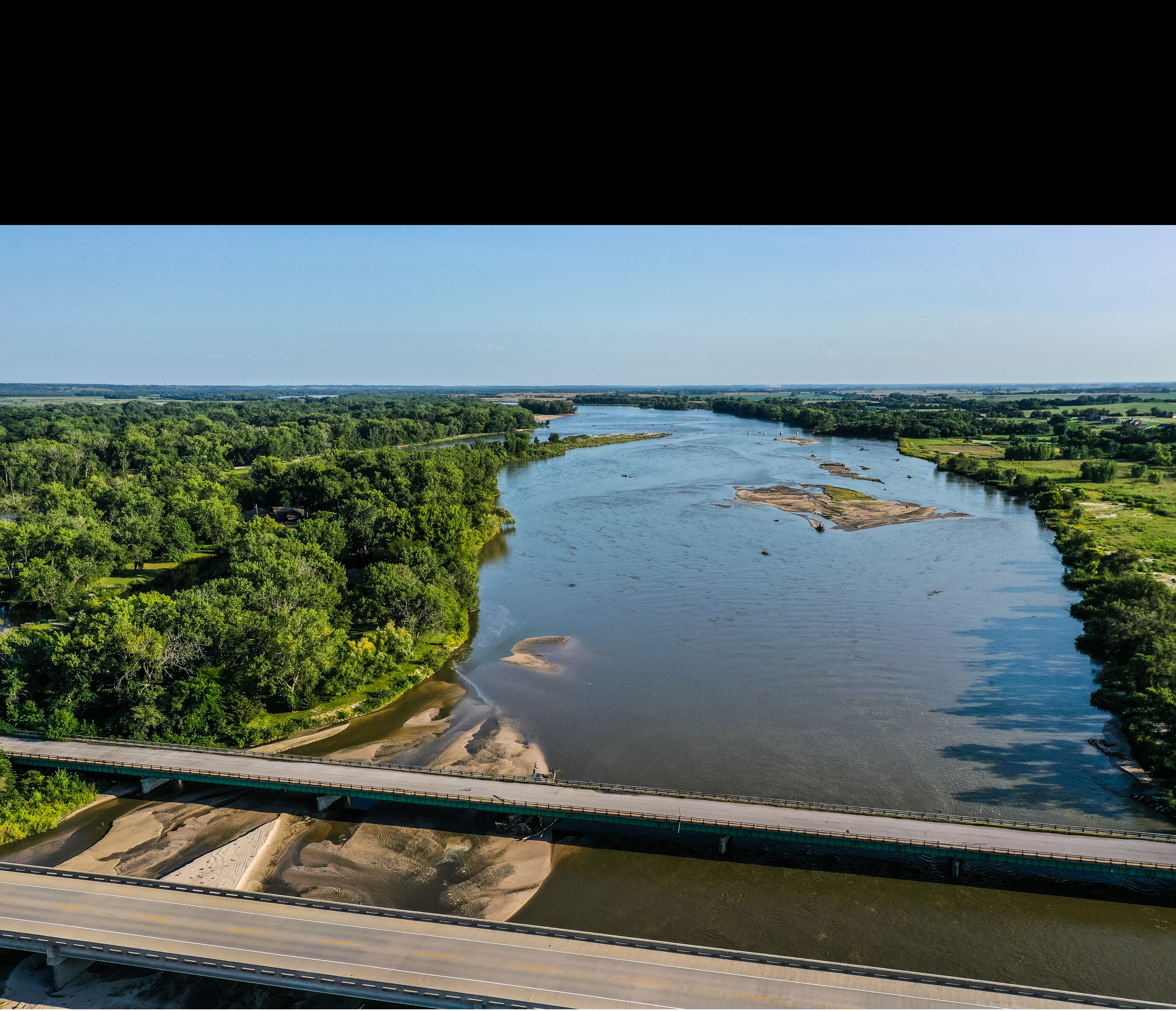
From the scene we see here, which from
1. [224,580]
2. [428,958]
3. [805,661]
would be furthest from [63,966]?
[805,661]

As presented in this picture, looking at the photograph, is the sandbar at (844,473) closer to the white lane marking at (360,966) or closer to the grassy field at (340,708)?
the grassy field at (340,708)

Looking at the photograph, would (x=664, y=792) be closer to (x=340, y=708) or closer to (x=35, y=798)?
(x=340, y=708)

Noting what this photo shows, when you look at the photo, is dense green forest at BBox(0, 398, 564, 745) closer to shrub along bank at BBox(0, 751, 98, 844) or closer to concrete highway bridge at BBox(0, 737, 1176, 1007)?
shrub along bank at BBox(0, 751, 98, 844)

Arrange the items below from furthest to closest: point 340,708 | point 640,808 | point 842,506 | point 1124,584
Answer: point 842,506 → point 1124,584 → point 340,708 → point 640,808

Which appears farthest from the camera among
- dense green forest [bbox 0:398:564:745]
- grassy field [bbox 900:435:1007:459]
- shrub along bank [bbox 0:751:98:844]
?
grassy field [bbox 900:435:1007:459]

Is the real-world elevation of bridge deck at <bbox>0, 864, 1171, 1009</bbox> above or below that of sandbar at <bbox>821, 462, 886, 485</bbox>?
below

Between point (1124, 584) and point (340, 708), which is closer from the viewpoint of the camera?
point (340, 708)

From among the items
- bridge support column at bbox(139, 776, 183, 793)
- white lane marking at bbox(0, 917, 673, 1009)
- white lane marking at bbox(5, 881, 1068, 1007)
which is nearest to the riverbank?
white lane marking at bbox(5, 881, 1068, 1007)
